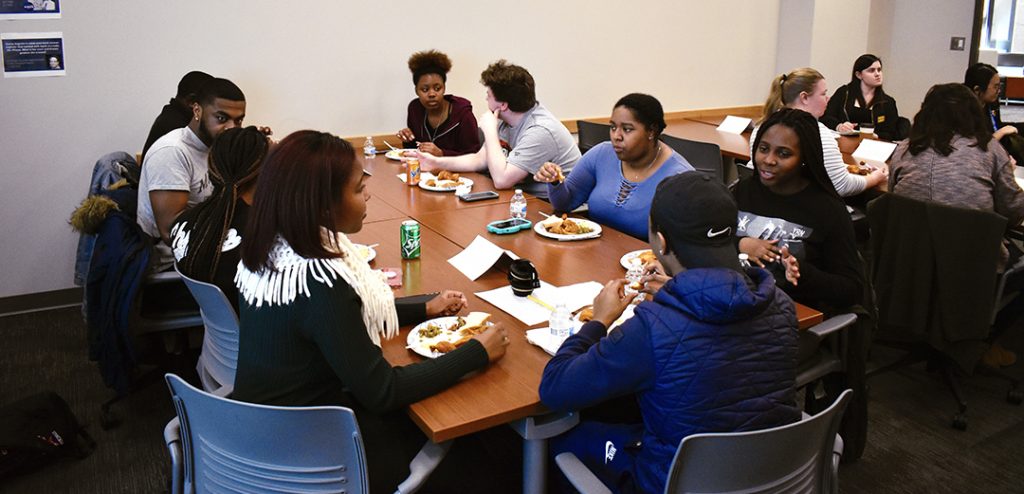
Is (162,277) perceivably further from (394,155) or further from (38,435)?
(394,155)

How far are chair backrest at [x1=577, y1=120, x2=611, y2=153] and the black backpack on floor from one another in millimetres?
3104

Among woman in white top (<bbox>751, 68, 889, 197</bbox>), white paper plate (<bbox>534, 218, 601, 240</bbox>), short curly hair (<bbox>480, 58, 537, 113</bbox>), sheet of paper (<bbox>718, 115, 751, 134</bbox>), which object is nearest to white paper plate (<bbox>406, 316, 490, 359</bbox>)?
white paper plate (<bbox>534, 218, 601, 240</bbox>)

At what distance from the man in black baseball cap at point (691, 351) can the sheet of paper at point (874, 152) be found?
3.08 meters

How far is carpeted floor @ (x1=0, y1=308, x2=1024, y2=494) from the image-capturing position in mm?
2781

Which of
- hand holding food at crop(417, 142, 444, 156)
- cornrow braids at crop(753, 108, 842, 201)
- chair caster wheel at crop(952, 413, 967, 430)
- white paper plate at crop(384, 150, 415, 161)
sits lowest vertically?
A: chair caster wheel at crop(952, 413, 967, 430)

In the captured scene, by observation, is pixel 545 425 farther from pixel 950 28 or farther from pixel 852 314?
pixel 950 28

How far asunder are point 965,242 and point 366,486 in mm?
2352

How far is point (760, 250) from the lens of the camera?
2465 millimetres

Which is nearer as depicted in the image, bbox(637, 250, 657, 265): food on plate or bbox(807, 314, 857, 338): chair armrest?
bbox(807, 314, 857, 338): chair armrest

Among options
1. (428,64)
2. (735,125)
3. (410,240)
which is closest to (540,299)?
(410,240)

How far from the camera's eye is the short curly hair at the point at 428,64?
4.85 m

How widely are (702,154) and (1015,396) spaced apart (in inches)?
70.5

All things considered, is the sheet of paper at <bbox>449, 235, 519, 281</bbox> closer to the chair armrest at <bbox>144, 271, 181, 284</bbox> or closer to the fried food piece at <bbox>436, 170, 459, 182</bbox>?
the chair armrest at <bbox>144, 271, 181, 284</bbox>

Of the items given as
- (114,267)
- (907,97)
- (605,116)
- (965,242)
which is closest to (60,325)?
(114,267)
